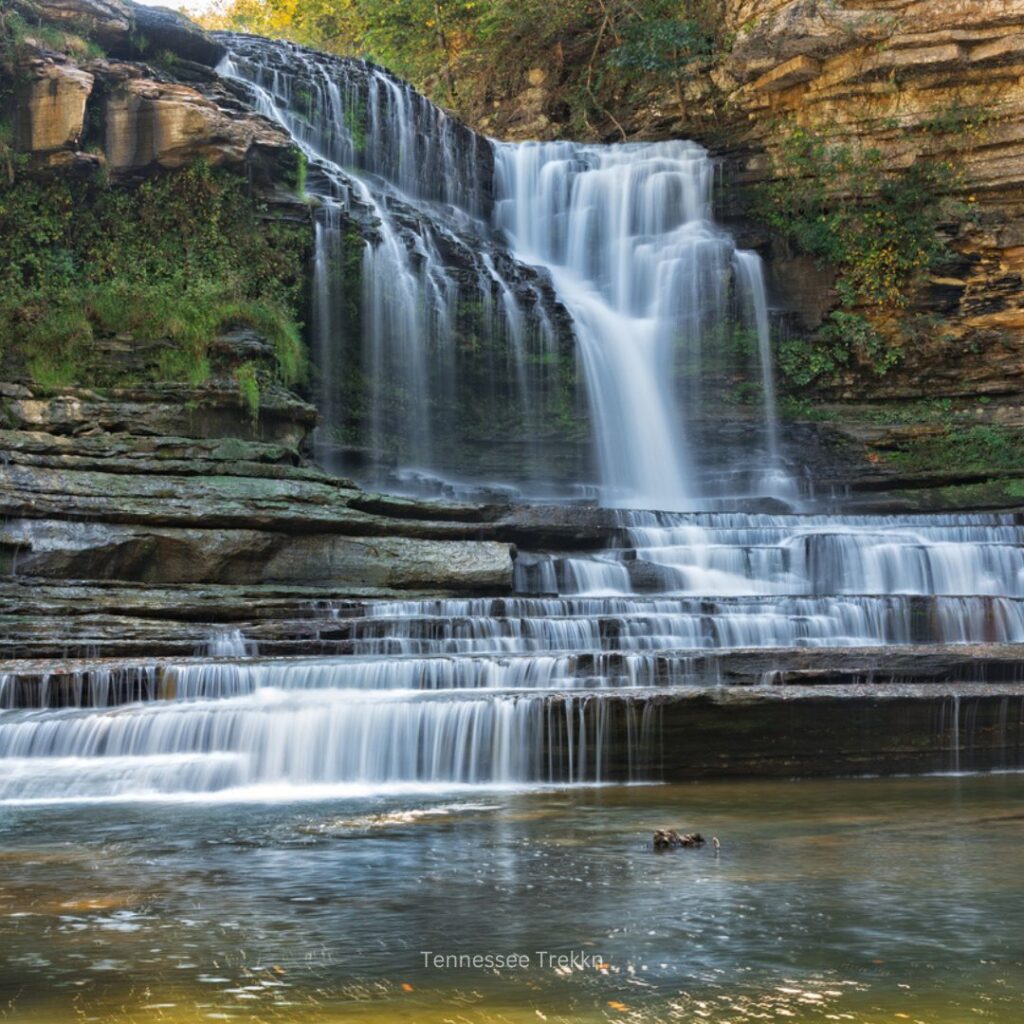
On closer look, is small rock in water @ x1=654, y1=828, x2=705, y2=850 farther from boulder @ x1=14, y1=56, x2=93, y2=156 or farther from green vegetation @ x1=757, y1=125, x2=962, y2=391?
green vegetation @ x1=757, y1=125, x2=962, y2=391

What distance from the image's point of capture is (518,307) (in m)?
20.0

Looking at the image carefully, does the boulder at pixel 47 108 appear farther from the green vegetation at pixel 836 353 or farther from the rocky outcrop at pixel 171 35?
the green vegetation at pixel 836 353

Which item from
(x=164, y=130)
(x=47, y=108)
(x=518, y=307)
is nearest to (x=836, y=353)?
(x=518, y=307)

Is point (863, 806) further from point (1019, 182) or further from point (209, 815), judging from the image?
point (1019, 182)

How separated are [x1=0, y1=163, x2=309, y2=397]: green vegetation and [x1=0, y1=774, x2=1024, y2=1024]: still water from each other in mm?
9288

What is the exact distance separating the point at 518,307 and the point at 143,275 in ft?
19.8

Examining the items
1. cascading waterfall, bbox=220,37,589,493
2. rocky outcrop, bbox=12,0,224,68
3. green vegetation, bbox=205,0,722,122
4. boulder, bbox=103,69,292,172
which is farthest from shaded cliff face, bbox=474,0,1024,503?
rocky outcrop, bbox=12,0,224,68

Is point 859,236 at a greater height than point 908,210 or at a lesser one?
lesser

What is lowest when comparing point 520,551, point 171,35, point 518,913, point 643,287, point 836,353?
point 518,913

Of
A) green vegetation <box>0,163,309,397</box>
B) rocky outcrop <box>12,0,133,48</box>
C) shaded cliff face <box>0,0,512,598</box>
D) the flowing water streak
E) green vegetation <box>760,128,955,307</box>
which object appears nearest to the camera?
shaded cliff face <box>0,0,512,598</box>

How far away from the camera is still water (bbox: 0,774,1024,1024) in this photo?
3.63 metres

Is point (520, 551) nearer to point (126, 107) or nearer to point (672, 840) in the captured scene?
point (672, 840)

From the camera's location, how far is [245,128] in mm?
18781

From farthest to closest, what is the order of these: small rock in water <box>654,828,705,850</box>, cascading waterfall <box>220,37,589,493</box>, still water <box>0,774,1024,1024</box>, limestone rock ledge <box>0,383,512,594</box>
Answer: cascading waterfall <box>220,37,589,493</box>, limestone rock ledge <box>0,383,512,594</box>, small rock in water <box>654,828,705,850</box>, still water <box>0,774,1024,1024</box>
